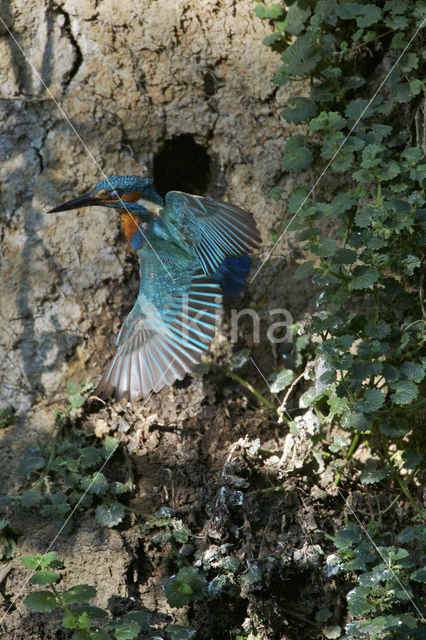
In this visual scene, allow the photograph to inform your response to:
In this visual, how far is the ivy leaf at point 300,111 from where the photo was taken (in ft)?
10.1

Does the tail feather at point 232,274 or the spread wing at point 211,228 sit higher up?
the spread wing at point 211,228

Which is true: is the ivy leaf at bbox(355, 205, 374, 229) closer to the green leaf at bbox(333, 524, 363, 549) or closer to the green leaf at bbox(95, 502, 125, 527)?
the green leaf at bbox(333, 524, 363, 549)

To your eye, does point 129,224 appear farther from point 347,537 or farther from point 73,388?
point 347,537

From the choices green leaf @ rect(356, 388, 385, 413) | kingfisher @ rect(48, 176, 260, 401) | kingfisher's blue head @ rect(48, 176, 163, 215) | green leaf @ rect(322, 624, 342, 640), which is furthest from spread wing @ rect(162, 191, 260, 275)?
green leaf @ rect(322, 624, 342, 640)

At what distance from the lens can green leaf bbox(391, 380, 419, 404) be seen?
101 inches

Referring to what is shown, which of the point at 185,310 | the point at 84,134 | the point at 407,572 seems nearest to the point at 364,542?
the point at 407,572

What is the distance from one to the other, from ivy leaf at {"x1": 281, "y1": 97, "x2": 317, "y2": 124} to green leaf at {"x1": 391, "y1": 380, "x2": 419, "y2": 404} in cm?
120

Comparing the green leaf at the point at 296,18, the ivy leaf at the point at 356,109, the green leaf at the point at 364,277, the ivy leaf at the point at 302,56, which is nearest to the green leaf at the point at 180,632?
the green leaf at the point at 364,277

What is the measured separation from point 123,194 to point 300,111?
844mm

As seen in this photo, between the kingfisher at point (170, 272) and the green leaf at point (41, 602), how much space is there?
71 cm

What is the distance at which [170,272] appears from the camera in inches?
110

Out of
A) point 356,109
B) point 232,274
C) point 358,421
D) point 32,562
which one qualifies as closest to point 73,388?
point 232,274

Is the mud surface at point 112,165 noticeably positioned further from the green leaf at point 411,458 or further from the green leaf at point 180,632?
the green leaf at point 180,632

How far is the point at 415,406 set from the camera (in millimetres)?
2668
